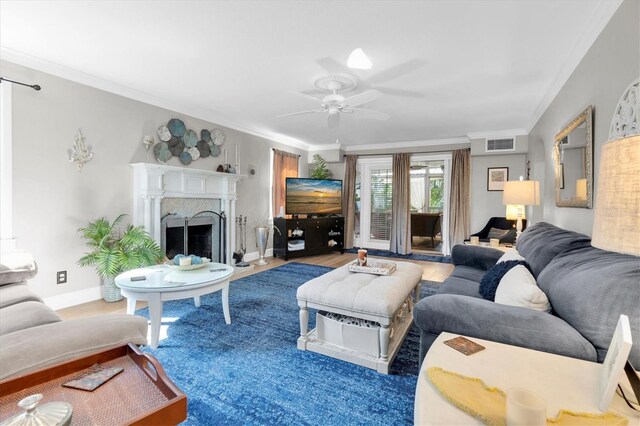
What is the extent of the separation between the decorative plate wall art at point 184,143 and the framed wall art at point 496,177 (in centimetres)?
476

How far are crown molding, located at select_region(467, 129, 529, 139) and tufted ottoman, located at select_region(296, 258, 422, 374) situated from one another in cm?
418

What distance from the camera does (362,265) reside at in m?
2.81

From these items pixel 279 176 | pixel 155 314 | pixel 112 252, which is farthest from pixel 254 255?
pixel 155 314

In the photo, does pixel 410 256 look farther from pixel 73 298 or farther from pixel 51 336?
pixel 51 336

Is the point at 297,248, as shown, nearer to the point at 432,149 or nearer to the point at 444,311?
the point at 432,149

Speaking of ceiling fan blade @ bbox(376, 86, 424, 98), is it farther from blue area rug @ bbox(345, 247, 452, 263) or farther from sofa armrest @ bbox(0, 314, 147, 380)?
blue area rug @ bbox(345, 247, 452, 263)

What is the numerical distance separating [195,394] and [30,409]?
1.18m

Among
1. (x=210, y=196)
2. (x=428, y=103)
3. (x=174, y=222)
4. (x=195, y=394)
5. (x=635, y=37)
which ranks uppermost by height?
(x=428, y=103)

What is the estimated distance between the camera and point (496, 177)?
5.61m

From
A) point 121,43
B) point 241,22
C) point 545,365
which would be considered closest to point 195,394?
point 545,365

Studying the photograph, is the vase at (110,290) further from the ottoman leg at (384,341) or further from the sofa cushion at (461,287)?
the sofa cushion at (461,287)

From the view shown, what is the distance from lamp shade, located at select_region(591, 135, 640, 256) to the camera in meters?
0.68

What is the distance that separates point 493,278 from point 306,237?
4106 millimetres

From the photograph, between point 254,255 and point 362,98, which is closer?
point 362,98
